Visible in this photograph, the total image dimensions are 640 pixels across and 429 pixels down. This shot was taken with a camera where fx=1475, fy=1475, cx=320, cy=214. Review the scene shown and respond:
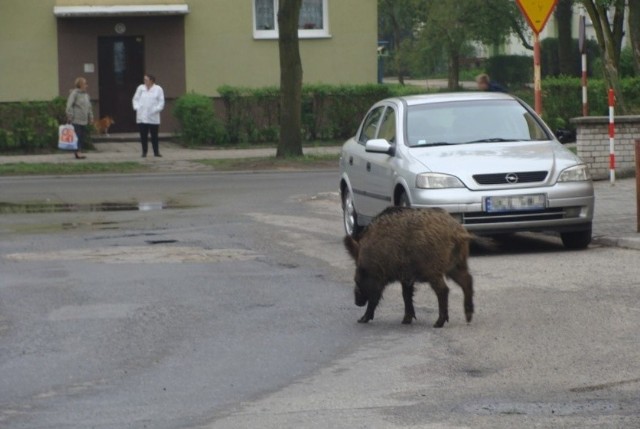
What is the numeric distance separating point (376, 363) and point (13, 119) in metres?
23.6

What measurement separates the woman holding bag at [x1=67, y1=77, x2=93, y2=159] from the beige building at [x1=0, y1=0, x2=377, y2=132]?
17.8 feet

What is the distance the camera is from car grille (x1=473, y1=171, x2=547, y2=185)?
13.8 m

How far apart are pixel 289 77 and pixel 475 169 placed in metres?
15.2

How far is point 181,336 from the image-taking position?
10.0 m

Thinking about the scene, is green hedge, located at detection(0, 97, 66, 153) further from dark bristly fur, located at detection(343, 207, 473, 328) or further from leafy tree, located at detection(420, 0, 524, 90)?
dark bristly fur, located at detection(343, 207, 473, 328)

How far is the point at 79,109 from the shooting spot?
30.3 meters

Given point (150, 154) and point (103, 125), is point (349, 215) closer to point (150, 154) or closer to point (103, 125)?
point (150, 154)

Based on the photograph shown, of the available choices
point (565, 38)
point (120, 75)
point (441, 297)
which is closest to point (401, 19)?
point (565, 38)

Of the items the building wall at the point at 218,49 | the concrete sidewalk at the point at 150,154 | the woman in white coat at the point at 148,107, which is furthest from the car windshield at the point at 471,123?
the building wall at the point at 218,49

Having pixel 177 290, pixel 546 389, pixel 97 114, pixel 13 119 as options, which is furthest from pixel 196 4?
pixel 546 389

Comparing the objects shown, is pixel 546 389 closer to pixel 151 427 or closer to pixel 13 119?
pixel 151 427

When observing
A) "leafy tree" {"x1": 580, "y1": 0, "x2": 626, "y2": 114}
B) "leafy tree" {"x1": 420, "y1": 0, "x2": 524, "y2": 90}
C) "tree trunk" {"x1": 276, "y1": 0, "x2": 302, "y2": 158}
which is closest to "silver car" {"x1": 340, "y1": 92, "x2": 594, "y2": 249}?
"leafy tree" {"x1": 580, "y1": 0, "x2": 626, "y2": 114}

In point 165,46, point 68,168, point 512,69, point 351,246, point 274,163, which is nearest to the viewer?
point 351,246

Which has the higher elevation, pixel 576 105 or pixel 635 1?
pixel 635 1
